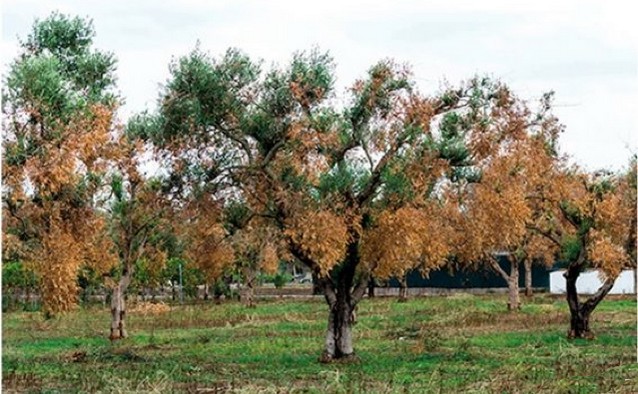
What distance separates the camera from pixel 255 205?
2559cm

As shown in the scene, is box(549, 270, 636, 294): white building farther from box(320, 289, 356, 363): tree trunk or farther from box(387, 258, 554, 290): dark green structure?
box(320, 289, 356, 363): tree trunk

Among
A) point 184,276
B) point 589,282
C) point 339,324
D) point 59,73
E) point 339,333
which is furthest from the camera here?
point 589,282

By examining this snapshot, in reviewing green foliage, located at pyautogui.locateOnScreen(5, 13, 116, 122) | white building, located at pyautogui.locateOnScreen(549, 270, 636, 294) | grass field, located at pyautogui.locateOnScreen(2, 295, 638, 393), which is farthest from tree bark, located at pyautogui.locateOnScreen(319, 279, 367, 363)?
white building, located at pyautogui.locateOnScreen(549, 270, 636, 294)

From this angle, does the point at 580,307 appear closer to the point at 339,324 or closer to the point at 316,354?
the point at 316,354

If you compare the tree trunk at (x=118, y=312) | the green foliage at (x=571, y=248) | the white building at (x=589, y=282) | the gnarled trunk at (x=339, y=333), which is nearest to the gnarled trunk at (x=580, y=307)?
the green foliage at (x=571, y=248)

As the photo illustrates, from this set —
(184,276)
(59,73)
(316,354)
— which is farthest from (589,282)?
(59,73)

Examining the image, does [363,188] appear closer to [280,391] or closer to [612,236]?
[280,391]

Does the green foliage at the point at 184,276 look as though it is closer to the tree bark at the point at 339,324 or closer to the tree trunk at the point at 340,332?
the tree bark at the point at 339,324

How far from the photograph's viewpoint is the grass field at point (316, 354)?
61.3 ft

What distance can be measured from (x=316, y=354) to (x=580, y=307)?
9.79 m

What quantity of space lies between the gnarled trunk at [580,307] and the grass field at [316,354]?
0.59 meters

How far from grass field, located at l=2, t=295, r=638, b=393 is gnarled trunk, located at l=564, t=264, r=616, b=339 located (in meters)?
0.59

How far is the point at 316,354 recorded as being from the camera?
27031mm

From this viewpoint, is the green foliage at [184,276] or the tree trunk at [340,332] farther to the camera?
the green foliage at [184,276]
